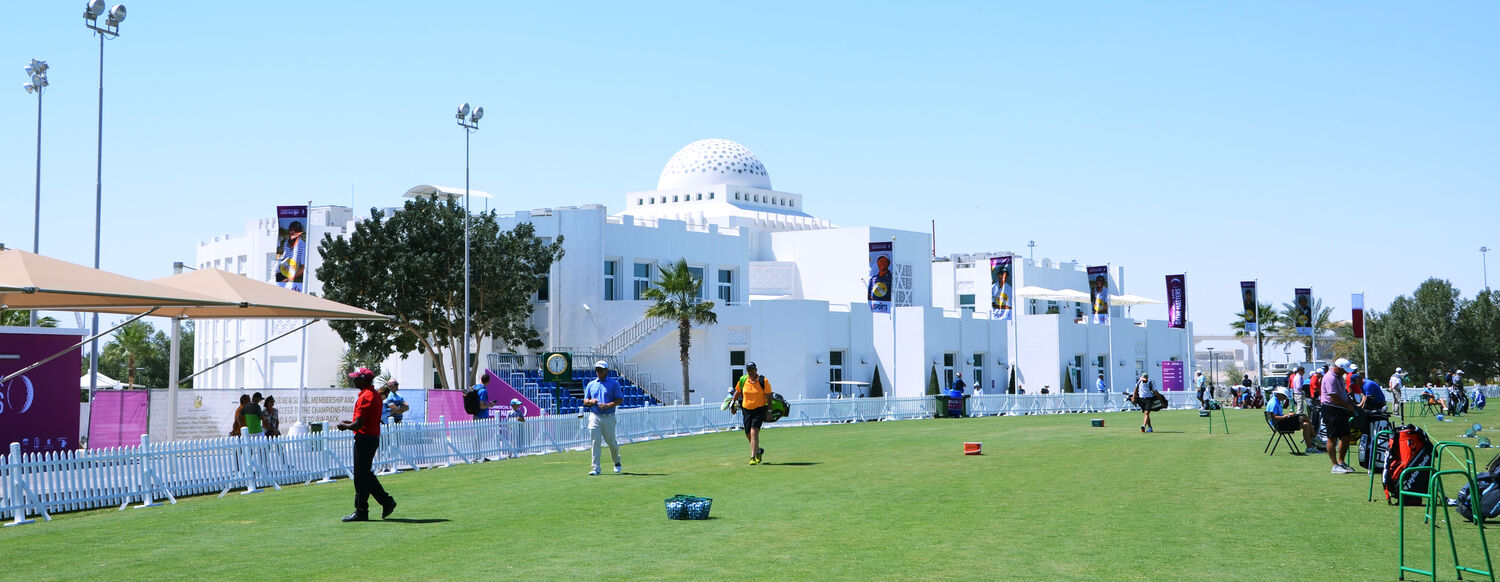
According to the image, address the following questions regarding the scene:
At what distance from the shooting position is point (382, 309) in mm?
43250

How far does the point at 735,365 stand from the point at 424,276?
1222 cm

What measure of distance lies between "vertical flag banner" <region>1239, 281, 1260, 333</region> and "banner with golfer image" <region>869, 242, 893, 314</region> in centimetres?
2263

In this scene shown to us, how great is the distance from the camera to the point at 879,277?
138ft

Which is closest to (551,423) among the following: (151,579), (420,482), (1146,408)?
(420,482)

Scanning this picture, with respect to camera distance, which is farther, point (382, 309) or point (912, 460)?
point (382, 309)

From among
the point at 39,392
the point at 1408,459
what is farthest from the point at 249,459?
the point at 1408,459

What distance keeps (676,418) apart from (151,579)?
2306 cm

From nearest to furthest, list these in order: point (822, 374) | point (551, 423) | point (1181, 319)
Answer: point (551, 423), point (822, 374), point (1181, 319)

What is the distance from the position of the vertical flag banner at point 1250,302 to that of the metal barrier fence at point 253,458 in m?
33.4

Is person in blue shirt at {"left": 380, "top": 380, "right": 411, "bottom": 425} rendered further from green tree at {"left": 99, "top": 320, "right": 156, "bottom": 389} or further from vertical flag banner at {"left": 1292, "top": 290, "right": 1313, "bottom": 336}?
green tree at {"left": 99, "top": 320, "right": 156, "bottom": 389}

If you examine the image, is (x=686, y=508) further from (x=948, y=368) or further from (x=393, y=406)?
(x=948, y=368)

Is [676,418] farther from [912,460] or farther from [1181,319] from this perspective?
[1181,319]

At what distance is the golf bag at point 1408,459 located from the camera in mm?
11594

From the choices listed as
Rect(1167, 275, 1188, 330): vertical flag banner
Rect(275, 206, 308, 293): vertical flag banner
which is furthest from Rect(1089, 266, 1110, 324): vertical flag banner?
Rect(275, 206, 308, 293): vertical flag banner
